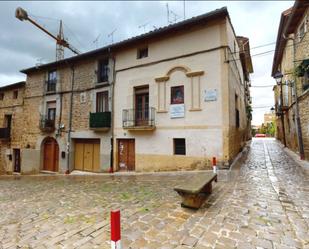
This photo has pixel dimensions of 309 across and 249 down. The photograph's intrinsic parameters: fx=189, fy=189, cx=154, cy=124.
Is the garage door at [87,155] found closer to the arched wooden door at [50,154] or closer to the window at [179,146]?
the arched wooden door at [50,154]

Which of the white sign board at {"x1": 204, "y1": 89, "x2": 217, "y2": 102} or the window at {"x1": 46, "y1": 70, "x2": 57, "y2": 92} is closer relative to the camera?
the white sign board at {"x1": 204, "y1": 89, "x2": 217, "y2": 102}

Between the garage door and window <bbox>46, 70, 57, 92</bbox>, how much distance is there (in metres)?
4.95

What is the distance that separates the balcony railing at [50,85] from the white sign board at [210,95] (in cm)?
1171

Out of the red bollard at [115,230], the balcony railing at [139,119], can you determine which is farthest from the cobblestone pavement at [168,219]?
the balcony railing at [139,119]

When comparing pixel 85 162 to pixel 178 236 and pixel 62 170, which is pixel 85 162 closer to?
pixel 62 170

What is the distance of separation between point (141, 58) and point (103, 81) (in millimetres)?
3184

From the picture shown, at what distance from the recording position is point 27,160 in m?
14.8

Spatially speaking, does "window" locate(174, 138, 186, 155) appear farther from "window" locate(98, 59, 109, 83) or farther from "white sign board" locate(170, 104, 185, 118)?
"window" locate(98, 59, 109, 83)

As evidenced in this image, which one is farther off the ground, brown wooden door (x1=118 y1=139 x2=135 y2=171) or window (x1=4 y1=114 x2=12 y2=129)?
window (x1=4 y1=114 x2=12 y2=129)

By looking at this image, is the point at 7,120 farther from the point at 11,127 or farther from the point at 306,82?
the point at 306,82

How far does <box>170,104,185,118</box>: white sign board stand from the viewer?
363 inches

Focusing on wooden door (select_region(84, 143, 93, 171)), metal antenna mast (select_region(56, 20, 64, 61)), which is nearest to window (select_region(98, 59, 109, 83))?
wooden door (select_region(84, 143, 93, 171))

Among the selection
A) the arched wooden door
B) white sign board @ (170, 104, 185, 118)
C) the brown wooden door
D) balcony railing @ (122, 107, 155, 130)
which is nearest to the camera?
white sign board @ (170, 104, 185, 118)

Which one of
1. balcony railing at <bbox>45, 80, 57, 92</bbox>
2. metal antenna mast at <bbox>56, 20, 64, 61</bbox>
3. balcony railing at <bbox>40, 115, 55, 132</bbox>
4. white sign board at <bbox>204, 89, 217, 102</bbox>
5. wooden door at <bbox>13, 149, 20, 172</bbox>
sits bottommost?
wooden door at <bbox>13, 149, 20, 172</bbox>
